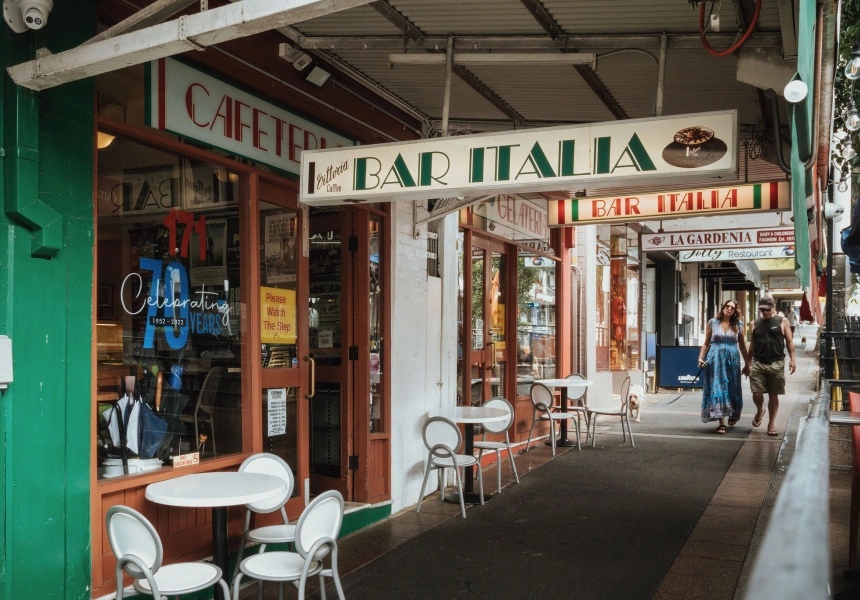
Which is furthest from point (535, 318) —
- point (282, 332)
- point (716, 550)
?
point (282, 332)

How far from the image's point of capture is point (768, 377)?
31.3ft

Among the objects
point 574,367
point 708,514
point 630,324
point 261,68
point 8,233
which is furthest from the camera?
point 630,324

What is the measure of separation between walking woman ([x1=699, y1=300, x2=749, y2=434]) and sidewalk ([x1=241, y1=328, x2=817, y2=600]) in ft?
5.00

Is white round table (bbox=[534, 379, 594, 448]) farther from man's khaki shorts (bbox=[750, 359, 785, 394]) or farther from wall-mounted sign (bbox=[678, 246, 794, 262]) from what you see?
wall-mounted sign (bbox=[678, 246, 794, 262])

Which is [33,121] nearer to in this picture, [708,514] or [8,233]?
[8,233]

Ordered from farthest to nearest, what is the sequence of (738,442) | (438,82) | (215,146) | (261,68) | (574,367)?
(574,367) < (738,442) < (438,82) < (261,68) < (215,146)

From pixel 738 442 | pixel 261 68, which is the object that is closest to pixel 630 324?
pixel 738 442

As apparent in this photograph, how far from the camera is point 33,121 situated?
3.42 metres

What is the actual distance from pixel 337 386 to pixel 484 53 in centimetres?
303

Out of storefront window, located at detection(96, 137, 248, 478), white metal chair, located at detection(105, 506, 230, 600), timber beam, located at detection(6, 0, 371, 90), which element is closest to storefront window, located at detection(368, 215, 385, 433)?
storefront window, located at detection(96, 137, 248, 478)

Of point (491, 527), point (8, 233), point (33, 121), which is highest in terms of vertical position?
point (33, 121)

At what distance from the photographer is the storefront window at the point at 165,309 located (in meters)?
4.02

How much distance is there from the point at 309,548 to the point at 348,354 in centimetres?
296

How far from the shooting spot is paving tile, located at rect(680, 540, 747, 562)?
5.06m
